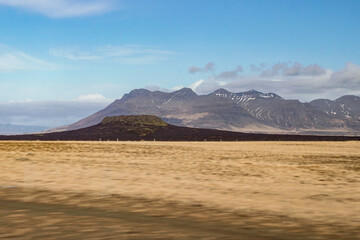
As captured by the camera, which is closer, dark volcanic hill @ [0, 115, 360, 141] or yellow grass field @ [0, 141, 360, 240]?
yellow grass field @ [0, 141, 360, 240]

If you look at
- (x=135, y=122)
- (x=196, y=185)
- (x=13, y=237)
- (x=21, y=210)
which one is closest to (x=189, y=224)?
(x=13, y=237)

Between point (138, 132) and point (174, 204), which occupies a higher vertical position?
point (138, 132)

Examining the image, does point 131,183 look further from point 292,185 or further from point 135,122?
point 135,122

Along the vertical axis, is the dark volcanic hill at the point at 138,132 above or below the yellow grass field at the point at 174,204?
above

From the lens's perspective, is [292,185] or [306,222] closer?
[306,222]

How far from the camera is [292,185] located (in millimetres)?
13562

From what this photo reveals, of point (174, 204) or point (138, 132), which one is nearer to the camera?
point (174, 204)

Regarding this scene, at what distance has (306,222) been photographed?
25.6 feet

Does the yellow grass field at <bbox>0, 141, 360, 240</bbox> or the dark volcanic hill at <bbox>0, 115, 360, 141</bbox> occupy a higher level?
the dark volcanic hill at <bbox>0, 115, 360, 141</bbox>

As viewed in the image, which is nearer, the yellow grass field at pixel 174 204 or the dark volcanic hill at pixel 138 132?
the yellow grass field at pixel 174 204

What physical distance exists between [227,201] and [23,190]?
5868mm

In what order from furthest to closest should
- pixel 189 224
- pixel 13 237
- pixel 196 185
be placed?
pixel 196 185
pixel 189 224
pixel 13 237

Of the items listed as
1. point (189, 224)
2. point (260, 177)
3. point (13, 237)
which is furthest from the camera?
point (260, 177)

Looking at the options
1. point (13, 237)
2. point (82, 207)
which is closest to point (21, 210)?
point (82, 207)
